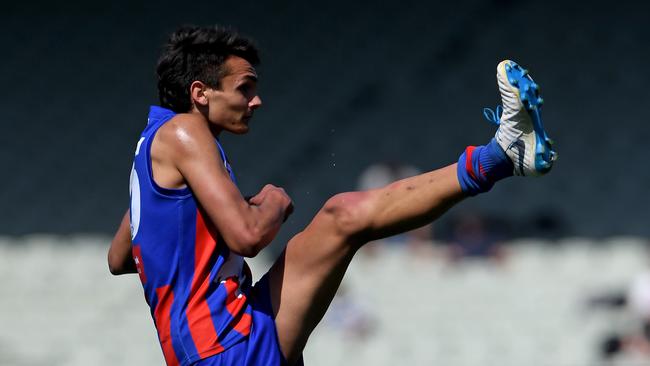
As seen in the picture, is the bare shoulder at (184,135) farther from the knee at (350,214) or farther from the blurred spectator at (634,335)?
the blurred spectator at (634,335)

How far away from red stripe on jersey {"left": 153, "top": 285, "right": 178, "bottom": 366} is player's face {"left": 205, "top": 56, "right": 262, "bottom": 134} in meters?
0.54

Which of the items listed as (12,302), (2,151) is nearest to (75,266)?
(12,302)

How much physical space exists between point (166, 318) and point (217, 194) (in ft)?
1.62

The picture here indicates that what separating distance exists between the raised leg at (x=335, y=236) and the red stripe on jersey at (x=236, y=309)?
0.12 metres

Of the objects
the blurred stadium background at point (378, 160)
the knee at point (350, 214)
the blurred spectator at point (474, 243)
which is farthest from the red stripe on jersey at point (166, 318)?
the blurred spectator at point (474, 243)

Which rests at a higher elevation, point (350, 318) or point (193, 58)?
point (193, 58)

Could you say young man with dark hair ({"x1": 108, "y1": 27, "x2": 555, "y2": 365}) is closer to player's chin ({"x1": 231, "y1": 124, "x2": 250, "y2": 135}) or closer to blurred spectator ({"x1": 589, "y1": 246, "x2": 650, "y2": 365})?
player's chin ({"x1": 231, "y1": 124, "x2": 250, "y2": 135})

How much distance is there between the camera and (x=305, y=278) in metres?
3.54

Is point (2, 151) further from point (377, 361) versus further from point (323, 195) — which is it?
point (377, 361)

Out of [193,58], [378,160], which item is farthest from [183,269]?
[378,160]

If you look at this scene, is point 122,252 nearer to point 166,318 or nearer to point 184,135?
point 166,318

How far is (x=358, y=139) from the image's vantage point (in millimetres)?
9727

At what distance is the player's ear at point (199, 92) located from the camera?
3492mm

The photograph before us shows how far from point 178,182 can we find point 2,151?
7835 millimetres
